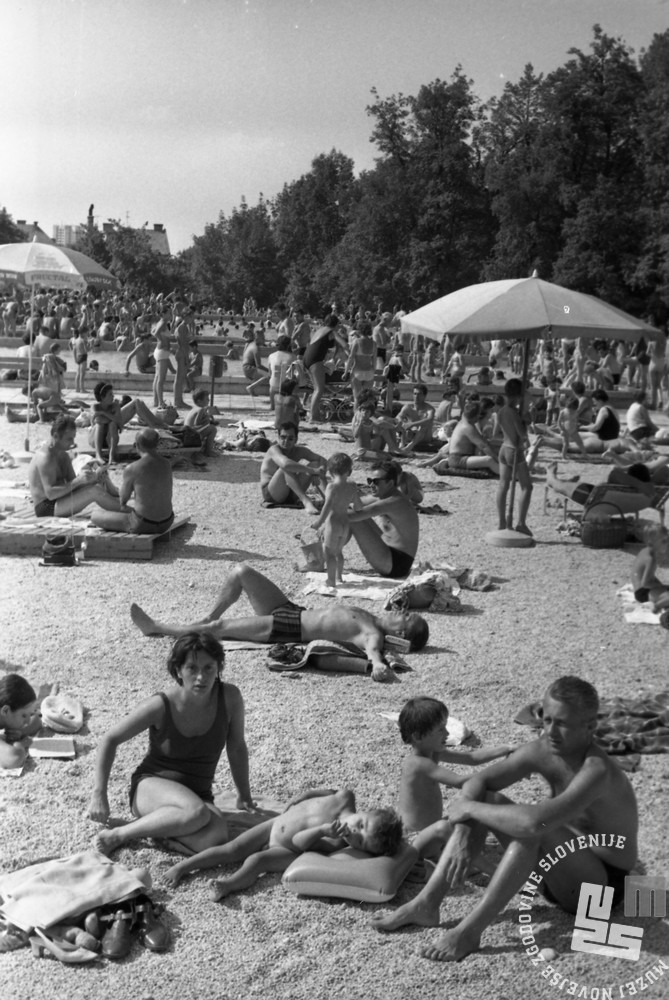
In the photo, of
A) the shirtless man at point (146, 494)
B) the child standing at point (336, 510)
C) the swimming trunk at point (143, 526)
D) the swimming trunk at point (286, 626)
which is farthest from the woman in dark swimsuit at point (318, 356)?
the swimming trunk at point (286, 626)

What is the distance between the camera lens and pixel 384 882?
13.4 feet

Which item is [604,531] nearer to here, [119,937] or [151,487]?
[151,487]

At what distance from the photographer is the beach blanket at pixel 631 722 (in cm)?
552

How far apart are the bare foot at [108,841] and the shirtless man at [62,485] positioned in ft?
18.1

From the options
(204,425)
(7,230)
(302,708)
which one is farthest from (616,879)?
(7,230)

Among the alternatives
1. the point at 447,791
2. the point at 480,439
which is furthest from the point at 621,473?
the point at 447,791

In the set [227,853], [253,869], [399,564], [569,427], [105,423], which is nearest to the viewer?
[253,869]

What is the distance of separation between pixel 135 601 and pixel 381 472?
1941mm

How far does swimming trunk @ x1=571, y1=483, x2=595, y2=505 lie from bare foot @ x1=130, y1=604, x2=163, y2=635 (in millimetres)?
5288

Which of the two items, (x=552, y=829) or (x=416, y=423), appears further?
(x=416, y=423)

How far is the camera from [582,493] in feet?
36.1

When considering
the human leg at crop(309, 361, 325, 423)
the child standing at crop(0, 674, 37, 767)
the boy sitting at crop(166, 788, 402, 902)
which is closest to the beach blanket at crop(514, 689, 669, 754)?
the boy sitting at crop(166, 788, 402, 902)

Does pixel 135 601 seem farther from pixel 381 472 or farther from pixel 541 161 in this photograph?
pixel 541 161

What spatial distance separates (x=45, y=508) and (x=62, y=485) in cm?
25
